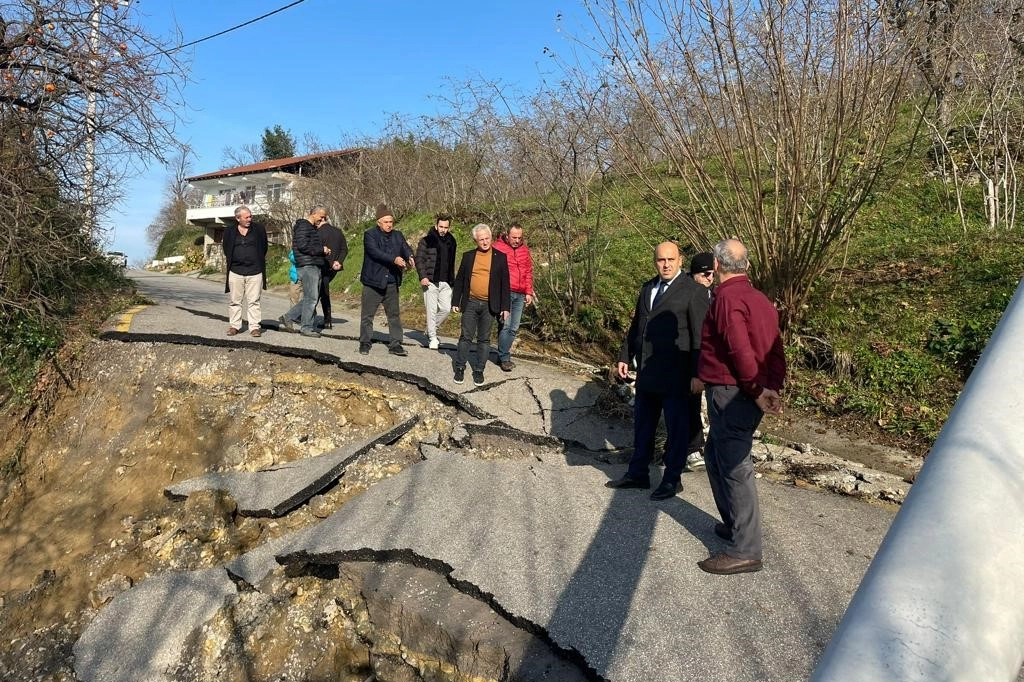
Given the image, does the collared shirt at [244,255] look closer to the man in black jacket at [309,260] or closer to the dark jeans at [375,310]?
the man in black jacket at [309,260]

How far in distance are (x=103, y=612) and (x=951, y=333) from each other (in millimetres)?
8172

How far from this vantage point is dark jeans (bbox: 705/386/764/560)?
3.70m

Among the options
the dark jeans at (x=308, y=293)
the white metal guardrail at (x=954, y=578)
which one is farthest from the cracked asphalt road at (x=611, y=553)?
the dark jeans at (x=308, y=293)

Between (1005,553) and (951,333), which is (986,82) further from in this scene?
(1005,553)

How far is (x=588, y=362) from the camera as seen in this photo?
8.98 m

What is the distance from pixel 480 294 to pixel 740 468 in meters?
3.97

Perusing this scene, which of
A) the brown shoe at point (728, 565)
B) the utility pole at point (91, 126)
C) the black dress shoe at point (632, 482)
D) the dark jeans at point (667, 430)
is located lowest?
the black dress shoe at point (632, 482)

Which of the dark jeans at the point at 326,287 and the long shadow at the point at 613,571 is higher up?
the dark jeans at the point at 326,287

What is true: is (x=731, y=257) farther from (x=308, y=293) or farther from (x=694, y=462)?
(x=308, y=293)

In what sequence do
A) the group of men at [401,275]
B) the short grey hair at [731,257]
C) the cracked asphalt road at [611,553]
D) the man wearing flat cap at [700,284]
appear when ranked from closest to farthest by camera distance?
the cracked asphalt road at [611,553] → the short grey hair at [731,257] → the man wearing flat cap at [700,284] → the group of men at [401,275]

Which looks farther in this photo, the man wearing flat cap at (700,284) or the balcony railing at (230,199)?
the balcony railing at (230,199)

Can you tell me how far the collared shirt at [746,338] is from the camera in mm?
3664

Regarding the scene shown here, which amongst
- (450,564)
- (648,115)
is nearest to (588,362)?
(648,115)

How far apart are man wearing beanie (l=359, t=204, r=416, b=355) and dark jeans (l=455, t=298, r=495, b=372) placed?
1207 millimetres
